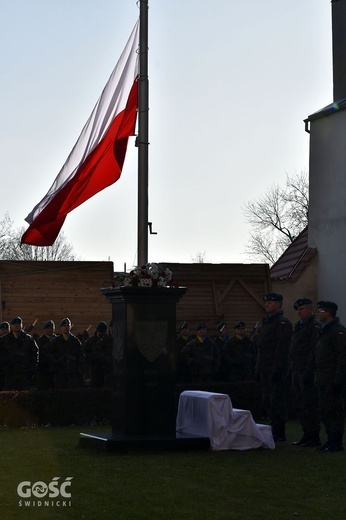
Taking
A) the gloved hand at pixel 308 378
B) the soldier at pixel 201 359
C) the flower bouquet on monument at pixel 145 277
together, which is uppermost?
the flower bouquet on monument at pixel 145 277

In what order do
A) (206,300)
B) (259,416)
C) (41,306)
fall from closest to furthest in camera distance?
(259,416) → (41,306) → (206,300)

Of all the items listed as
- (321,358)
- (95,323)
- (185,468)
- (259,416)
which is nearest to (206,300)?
(95,323)

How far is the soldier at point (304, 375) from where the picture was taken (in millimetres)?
14547

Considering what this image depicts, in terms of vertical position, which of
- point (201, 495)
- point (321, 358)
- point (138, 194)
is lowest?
point (201, 495)

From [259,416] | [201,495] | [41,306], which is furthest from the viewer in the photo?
[41,306]

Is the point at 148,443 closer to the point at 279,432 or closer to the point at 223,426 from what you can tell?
the point at 223,426

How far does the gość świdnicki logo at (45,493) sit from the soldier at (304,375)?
4.81 meters

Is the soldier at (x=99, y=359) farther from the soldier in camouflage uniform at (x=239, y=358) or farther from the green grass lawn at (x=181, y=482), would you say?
the green grass lawn at (x=181, y=482)

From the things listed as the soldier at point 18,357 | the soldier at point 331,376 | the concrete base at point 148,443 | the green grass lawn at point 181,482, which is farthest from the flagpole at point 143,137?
the soldier at point 18,357

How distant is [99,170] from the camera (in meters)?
14.0

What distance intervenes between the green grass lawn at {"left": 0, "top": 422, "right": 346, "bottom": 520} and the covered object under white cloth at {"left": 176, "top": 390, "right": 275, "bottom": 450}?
0.22 meters

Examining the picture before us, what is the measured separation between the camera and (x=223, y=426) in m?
13.8

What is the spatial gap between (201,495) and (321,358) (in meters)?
4.37

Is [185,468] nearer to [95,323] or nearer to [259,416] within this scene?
[259,416]
